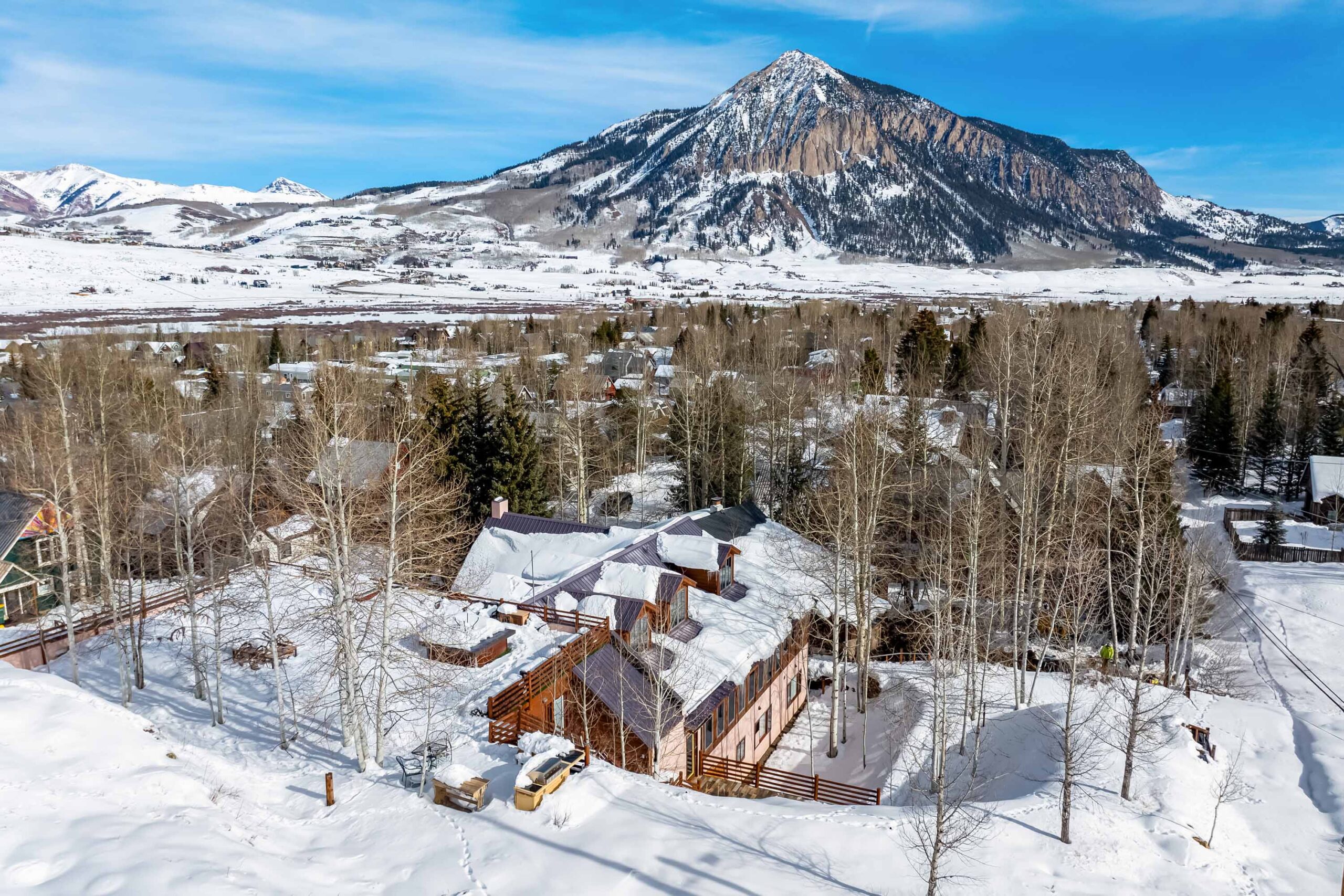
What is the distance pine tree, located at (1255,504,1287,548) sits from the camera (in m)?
42.8

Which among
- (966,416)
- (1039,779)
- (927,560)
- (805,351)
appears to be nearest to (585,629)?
(1039,779)

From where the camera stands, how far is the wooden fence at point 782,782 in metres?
21.7

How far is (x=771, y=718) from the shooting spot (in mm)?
29078

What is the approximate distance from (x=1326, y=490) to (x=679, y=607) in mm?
45719

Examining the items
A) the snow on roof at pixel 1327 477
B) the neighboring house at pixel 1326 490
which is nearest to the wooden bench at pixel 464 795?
the neighboring house at pixel 1326 490

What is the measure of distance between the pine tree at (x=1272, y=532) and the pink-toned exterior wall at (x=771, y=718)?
29.6 m

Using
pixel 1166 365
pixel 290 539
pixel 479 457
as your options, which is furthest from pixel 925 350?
pixel 290 539

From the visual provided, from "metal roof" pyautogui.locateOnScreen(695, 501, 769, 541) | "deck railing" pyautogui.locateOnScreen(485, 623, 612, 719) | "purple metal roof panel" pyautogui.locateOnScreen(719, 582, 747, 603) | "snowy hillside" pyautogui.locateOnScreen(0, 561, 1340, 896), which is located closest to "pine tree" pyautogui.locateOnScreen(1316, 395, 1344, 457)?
"snowy hillside" pyautogui.locateOnScreen(0, 561, 1340, 896)

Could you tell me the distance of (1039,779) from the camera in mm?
22062

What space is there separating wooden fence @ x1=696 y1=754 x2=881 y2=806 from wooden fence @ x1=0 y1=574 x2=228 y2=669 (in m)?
17.1

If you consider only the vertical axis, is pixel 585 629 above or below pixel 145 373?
below

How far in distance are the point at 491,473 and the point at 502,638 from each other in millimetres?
16988

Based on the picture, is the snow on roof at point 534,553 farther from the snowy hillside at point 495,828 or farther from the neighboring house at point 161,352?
the neighboring house at point 161,352

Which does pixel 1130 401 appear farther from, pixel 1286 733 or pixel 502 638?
pixel 502 638
